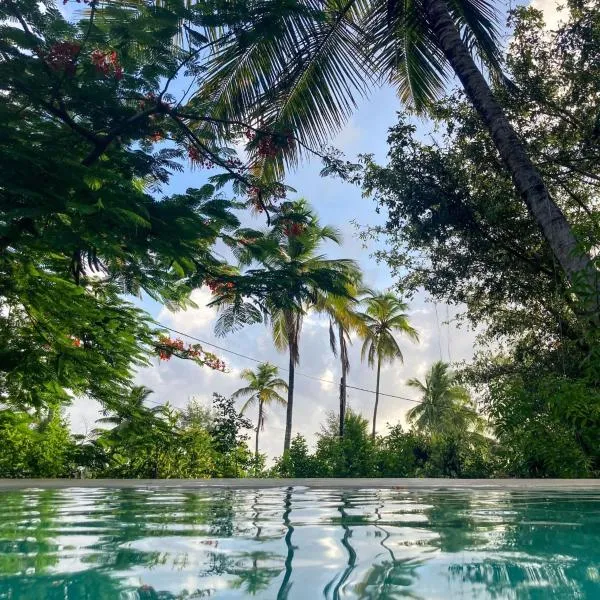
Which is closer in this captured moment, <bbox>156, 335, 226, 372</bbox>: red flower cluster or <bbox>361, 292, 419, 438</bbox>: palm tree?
<bbox>156, 335, 226, 372</bbox>: red flower cluster

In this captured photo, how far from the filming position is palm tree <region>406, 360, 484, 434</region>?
1214 inches

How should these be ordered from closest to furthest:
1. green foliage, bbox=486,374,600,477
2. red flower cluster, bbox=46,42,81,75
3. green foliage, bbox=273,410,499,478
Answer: red flower cluster, bbox=46,42,81,75, green foliage, bbox=486,374,600,477, green foliage, bbox=273,410,499,478

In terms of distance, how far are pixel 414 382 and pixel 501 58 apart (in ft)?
74.3

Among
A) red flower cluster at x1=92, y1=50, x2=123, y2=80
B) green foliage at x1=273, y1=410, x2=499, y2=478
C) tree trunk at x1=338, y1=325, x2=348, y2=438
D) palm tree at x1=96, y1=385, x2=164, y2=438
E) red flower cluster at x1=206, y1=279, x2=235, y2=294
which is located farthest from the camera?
tree trunk at x1=338, y1=325, x2=348, y2=438

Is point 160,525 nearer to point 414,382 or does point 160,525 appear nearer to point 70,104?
point 70,104

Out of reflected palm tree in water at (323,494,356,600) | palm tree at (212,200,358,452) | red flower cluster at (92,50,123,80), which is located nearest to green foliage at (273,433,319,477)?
palm tree at (212,200,358,452)

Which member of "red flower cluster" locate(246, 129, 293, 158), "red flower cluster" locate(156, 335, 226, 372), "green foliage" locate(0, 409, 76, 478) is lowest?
"green foliage" locate(0, 409, 76, 478)

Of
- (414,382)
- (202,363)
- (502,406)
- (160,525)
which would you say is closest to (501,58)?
(502,406)

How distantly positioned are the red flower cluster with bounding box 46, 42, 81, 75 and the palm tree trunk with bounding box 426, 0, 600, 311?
4.97m

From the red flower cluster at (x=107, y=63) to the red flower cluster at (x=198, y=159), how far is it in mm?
1576

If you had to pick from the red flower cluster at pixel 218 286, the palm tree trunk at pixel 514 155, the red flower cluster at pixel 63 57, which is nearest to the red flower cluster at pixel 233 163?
the red flower cluster at pixel 218 286

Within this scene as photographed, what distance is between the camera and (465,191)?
33.8ft

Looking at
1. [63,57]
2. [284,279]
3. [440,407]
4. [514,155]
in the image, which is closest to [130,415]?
[284,279]

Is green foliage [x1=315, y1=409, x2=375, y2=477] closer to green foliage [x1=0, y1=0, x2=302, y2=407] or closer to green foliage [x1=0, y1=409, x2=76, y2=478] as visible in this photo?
green foliage [x1=0, y1=409, x2=76, y2=478]
